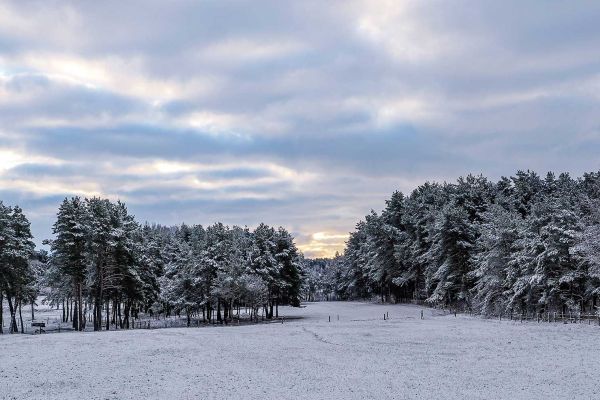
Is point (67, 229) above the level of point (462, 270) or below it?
above

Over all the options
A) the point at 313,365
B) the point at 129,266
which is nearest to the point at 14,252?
the point at 129,266

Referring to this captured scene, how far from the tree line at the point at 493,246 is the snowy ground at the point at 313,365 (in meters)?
7.87

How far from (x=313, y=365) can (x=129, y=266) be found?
133 ft

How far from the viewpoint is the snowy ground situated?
85.0 ft

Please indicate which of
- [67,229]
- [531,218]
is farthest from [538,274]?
[67,229]

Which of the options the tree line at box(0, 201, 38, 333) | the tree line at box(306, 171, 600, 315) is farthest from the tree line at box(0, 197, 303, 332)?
the tree line at box(306, 171, 600, 315)

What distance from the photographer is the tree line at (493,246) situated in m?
56.3

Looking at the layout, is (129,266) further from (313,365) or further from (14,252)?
(313,365)

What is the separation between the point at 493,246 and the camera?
66875 mm

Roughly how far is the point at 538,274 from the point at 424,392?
3674 cm

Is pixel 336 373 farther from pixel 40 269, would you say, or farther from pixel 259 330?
pixel 40 269

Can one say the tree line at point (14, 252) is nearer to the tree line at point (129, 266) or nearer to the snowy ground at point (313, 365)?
the tree line at point (129, 266)

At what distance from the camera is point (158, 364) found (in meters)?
34.1

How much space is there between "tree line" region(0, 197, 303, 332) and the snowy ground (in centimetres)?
1429
